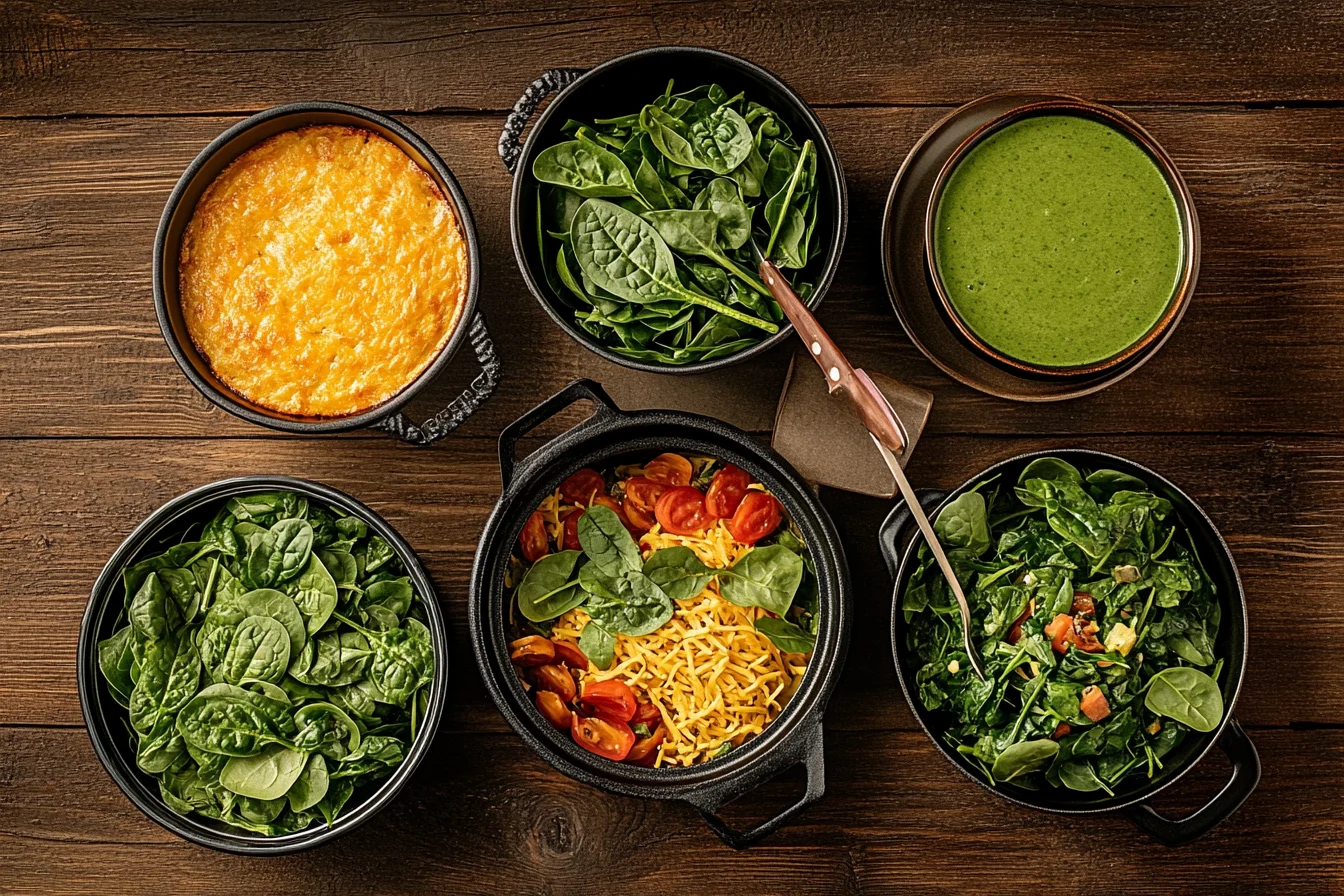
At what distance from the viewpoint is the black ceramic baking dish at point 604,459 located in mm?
1893

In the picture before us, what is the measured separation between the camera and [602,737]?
79.6 inches

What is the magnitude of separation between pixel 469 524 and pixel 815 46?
4.08ft

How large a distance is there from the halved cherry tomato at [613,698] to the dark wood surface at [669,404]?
29 cm

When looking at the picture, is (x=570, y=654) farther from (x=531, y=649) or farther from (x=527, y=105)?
(x=527, y=105)

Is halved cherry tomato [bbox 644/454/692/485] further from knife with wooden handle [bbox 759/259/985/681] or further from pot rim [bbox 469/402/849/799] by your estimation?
knife with wooden handle [bbox 759/259/985/681]

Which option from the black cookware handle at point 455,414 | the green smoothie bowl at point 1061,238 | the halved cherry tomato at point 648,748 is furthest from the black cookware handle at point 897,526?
the black cookware handle at point 455,414

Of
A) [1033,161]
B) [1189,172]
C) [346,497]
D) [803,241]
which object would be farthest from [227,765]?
[1189,172]

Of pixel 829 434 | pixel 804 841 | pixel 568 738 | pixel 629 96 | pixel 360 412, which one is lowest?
pixel 804 841

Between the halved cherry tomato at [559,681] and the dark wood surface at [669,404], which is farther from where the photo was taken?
the dark wood surface at [669,404]

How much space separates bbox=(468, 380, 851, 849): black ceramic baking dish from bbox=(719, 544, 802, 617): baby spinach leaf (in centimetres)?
6

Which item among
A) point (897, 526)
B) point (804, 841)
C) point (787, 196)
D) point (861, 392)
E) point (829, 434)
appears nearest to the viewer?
point (861, 392)

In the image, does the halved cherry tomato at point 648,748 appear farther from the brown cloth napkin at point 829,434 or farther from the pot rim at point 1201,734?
the brown cloth napkin at point 829,434

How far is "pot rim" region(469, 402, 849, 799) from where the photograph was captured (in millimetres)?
1896

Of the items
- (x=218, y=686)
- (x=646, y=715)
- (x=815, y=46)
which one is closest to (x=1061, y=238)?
(x=815, y=46)
